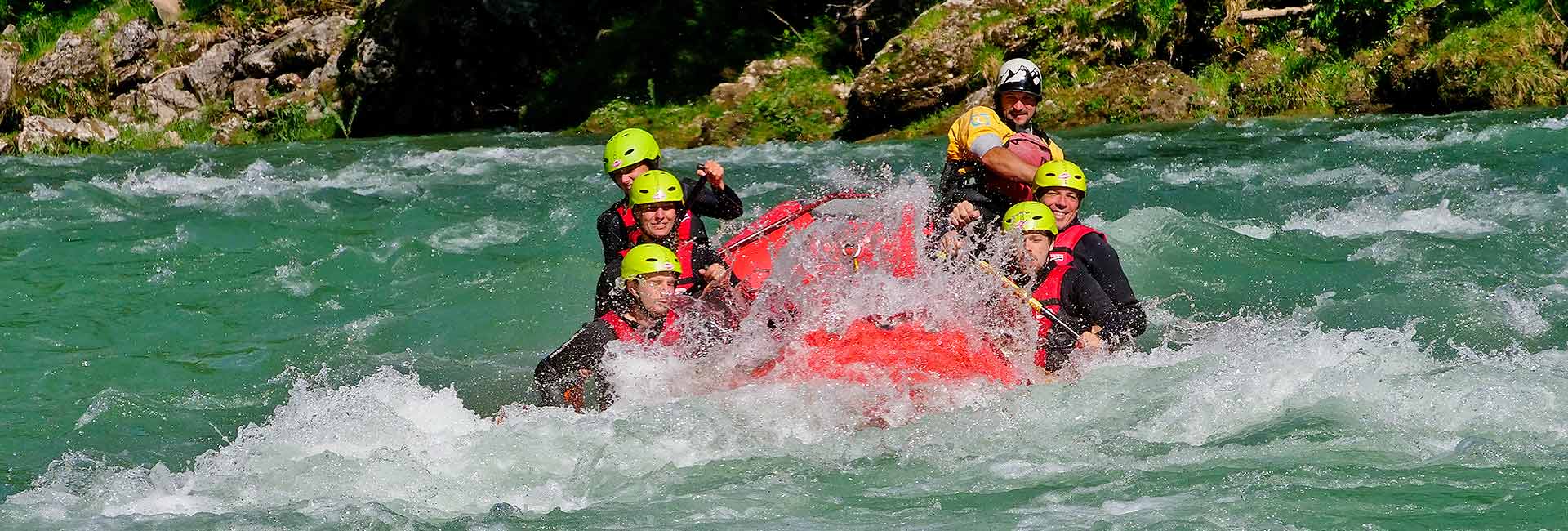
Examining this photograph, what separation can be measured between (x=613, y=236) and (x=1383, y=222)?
19.6 feet

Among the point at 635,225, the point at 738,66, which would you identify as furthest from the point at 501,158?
the point at 635,225

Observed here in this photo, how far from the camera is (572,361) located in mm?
7234

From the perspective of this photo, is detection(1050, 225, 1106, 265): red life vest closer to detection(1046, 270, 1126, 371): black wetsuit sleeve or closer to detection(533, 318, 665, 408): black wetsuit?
detection(1046, 270, 1126, 371): black wetsuit sleeve

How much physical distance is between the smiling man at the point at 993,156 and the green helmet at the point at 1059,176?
0.26 feet

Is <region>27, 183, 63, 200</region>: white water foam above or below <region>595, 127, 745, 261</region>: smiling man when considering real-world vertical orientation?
below

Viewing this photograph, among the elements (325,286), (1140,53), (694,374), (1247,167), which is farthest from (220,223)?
(1140,53)

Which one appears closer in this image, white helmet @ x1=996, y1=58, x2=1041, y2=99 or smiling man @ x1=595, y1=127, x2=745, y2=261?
white helmet @ x1=996, y1=58, x2=1041, y2=99

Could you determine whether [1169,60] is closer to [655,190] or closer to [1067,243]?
[1067,243]

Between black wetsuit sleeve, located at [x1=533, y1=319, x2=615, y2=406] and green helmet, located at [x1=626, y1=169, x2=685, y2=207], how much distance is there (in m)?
0.71

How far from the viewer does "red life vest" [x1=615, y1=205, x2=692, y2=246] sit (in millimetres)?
7887

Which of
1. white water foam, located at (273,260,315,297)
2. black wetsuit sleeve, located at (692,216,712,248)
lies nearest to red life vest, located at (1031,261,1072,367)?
black wetsuit sleeve, located at (692,216,712,248)

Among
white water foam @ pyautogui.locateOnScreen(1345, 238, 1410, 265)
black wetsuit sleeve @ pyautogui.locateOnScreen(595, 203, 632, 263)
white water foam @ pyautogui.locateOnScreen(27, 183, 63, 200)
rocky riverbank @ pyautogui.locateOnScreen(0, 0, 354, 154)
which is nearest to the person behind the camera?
black wetsuit sleeve @ pyautogui.locateOnScreen(595, 203, 632, 263)

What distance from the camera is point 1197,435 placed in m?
6.21

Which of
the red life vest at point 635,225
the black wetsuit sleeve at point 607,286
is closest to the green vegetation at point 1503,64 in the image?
the red life vest at point 635,225
